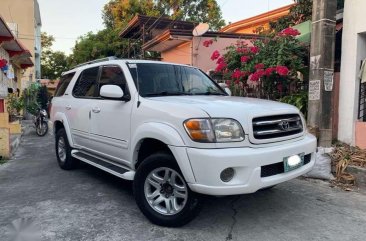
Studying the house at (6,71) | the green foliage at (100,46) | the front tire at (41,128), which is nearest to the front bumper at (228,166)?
the house at (6,71)

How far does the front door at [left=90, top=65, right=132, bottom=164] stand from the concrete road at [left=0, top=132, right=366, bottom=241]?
0.67 m

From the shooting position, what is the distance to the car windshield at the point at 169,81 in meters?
4.54

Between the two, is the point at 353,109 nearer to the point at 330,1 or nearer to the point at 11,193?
the point at 330,1

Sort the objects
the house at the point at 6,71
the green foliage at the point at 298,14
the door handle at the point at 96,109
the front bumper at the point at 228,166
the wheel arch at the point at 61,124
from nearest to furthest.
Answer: the front bumper at the point at 228,166 < the door handle at the point at 96,109 < the wheel arch at the point at 61,124 < the house at the point at 6,71 < the green foliage at the point at 298,14

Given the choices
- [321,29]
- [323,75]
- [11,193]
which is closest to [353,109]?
[323,75]

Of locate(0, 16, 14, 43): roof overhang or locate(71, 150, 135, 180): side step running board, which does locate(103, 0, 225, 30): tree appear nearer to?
locate(0, 16, 14, 43): roof overhang

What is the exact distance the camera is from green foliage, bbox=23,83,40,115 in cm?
1287

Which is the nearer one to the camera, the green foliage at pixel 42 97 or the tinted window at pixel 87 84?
the tinted window at pixel 87 84

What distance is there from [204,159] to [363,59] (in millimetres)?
4760

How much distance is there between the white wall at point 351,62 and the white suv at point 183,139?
2839mm

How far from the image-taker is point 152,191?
3.92 meters

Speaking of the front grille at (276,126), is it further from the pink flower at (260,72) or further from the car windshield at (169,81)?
the pink flower at (260,72)

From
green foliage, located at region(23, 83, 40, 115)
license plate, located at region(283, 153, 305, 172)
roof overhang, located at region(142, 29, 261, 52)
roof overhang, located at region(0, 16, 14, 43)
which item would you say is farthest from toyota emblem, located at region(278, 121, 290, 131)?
green foliage, located at region(23, 83, 40, 115)

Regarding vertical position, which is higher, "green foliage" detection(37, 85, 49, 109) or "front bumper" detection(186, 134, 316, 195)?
"green foliage" detection(37, 85, 49, 109)
